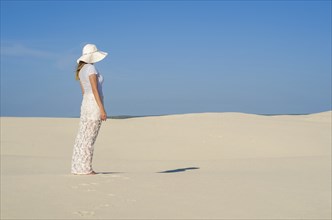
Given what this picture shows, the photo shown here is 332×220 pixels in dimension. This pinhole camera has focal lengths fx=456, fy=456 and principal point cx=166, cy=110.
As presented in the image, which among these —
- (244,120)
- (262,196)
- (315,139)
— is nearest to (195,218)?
(262,196)

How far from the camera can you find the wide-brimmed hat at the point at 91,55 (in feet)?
20.0

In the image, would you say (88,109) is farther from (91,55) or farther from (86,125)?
(91,55)

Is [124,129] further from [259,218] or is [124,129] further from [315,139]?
[259,218]

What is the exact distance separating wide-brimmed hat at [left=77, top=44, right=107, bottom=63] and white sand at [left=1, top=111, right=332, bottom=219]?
1554mm

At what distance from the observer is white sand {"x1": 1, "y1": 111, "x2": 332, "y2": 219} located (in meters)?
4.16

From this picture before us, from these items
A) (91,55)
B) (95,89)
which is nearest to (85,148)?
(95,89)

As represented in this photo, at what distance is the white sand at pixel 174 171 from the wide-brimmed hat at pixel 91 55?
1554mm

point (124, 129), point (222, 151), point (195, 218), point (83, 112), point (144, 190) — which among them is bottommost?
point (195, 218)

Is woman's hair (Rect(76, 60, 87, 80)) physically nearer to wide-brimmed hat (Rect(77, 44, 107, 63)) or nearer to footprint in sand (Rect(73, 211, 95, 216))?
wide-brimmed hat (Rect(77, 44, 107, 63))

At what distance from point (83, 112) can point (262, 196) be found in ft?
8.49

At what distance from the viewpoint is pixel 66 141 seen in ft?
44.4

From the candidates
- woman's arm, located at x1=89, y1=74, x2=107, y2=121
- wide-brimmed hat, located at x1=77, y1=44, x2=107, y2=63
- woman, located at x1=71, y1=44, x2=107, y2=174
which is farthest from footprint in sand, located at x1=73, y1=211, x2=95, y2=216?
wide-brimmed hat, located at x1=77, y1=44, x2=107, y2=63

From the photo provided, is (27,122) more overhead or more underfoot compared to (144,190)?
more overhead

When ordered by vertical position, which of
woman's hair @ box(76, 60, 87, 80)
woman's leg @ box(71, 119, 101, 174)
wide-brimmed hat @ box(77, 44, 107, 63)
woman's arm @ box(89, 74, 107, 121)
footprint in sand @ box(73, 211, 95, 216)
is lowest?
footprint in sand @ box(73, 211, 95, 216)
